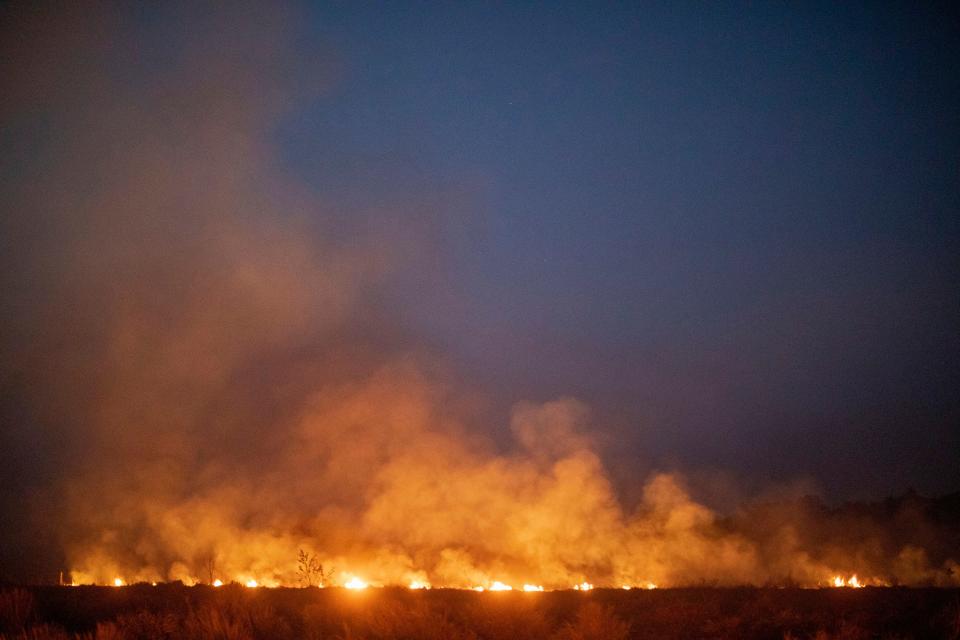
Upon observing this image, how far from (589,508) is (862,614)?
45.1ft

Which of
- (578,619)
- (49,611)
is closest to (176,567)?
(49,611)

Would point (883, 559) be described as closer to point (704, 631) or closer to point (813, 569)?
point (813, 569)

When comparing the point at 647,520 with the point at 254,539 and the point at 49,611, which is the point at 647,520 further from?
the point at 49,611

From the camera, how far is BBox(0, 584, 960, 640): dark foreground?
9.18 meters

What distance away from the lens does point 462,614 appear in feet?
36.1

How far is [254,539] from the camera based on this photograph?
27.3 metres

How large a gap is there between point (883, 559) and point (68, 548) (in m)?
44.1

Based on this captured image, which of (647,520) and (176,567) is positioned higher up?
(647,520)

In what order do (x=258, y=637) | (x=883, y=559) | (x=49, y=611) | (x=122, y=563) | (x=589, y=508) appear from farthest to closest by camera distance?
(x=122, y=563) < (x=883, y=559) < (x=589, y=508) < (x=49, y=611) < (x=258, y=637)

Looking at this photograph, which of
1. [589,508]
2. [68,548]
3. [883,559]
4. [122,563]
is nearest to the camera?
[589,508]

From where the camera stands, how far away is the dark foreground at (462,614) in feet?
30.1

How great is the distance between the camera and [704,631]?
10.6 meters

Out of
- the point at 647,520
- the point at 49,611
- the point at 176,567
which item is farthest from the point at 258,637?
the point at 176,567

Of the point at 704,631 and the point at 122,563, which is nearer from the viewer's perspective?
the point at 704,631
